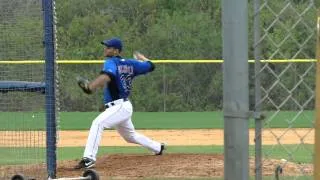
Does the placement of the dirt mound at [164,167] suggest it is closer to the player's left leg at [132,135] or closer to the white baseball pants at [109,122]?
the player's left leg at [132,135]

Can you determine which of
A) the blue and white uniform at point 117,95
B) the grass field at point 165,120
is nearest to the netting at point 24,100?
the blue and white uniform at point 117,95

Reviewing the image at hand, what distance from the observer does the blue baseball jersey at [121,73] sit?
368 inches

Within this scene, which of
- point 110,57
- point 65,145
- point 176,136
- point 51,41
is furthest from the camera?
point 176,136

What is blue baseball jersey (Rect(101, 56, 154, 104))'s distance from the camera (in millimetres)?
9357

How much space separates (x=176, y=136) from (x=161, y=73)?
6011 mm

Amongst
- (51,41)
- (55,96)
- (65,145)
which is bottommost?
(65,145)

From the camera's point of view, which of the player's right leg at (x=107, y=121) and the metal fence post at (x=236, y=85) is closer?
the metal fence post at (x=236, y=85)

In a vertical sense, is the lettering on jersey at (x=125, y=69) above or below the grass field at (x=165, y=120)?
above

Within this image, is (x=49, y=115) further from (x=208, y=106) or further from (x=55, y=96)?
(x=208, y=106)

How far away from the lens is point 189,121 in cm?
1980

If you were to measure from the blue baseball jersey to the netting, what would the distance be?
2.98 ft

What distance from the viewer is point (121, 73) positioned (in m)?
9.48

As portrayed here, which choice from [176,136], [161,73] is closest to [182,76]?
[161,73]

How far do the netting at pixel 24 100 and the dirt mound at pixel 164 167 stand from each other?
0.45 metres
